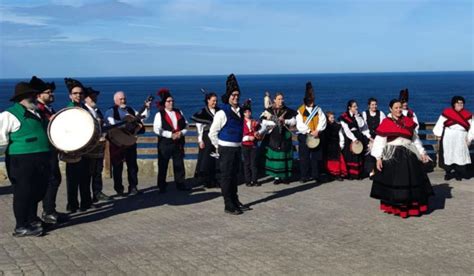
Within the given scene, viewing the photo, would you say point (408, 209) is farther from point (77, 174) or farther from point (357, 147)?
point (77, 174)

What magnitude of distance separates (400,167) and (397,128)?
52 centimetres

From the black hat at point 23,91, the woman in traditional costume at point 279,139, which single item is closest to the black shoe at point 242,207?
the woman in traditional costume at point 279,139

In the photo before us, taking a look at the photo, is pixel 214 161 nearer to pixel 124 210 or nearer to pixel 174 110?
pixel 174 110

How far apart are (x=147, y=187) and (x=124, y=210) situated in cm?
185

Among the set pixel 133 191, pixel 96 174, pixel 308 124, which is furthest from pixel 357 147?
pixel 96 174

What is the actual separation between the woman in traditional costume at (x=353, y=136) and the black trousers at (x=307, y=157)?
1.69 feet

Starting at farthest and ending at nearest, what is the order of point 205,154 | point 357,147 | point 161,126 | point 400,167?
point 357,147, point 205,154, point 161,126, point 400,167

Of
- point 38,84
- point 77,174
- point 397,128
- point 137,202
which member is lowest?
point 137,202

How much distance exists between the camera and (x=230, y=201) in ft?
26.2

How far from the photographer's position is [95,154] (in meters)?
8.28

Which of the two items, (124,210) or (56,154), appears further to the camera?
(124,210)

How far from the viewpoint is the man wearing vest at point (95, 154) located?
8164mm

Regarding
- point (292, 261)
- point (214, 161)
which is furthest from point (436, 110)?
point (292, 261)

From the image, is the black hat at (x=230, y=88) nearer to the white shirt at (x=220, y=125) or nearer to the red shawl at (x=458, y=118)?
the white shirt at (x=220, y=125)
